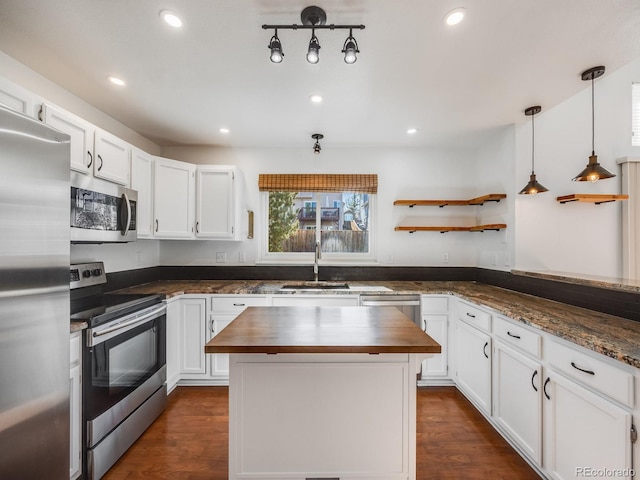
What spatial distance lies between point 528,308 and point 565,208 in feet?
4.66

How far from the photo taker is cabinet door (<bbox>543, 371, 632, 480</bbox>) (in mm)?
1237

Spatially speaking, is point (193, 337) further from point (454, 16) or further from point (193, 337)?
point (454, 16)

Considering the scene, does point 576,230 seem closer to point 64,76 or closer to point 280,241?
point 280,241

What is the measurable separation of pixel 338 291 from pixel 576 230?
7.74 ft

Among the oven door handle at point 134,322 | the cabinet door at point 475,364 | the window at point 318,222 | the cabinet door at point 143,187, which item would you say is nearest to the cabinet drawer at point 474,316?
the cabinet door at point 475,364

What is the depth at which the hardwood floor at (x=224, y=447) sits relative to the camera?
1784mm

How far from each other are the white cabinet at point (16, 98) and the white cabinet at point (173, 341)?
1.63 metres

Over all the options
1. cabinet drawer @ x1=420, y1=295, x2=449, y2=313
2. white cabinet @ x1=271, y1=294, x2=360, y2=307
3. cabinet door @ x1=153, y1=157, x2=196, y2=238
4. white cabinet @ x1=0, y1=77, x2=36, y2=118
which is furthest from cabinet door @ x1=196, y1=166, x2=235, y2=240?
cabinet drawer @ x1=420, y1=295, x2=449, y2=313

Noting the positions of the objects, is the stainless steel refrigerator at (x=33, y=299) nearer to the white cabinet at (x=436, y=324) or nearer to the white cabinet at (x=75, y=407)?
the white cabinet at (x=75, y=407)

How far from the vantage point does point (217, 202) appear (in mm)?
3195

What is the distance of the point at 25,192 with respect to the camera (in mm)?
1080

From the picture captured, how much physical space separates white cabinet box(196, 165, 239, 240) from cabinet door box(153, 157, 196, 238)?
11 cm

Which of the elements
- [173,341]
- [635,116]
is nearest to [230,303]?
[173,341]

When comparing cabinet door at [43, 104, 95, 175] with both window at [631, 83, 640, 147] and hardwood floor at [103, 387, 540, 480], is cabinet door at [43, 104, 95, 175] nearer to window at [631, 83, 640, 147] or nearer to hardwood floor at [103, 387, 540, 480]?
hardwood floor at [103, 387, 540, 480]
